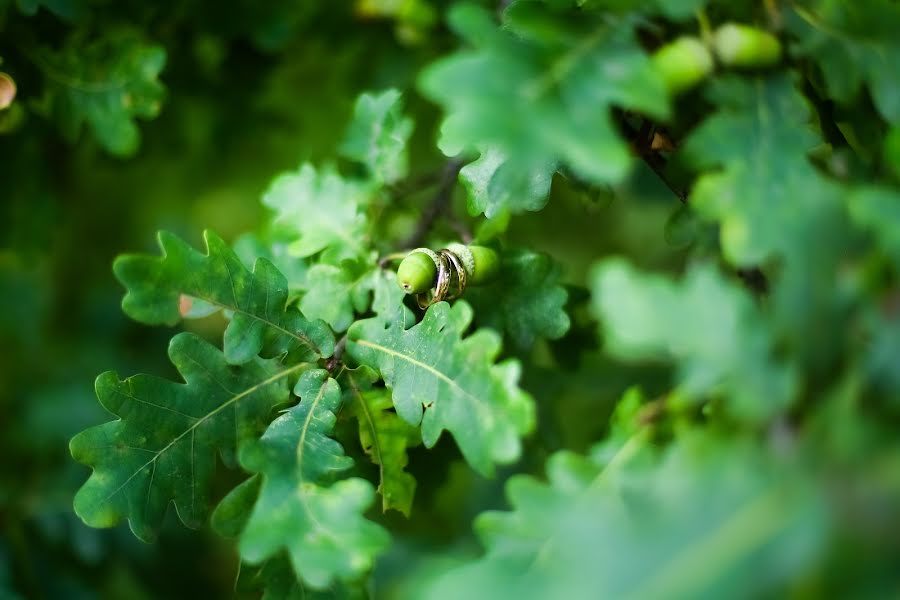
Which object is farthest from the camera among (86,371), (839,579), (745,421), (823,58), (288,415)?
(86,371)

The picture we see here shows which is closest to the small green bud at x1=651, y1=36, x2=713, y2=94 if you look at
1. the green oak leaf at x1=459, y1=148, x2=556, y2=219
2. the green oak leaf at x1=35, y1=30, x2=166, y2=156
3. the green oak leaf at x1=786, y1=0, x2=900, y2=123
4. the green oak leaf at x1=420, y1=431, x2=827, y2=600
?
the green oak leaf at x1=786, y1=0, x2=900, y2=123

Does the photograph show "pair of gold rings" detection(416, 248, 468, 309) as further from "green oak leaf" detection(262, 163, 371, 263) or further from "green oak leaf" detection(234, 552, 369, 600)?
"green oak leaf" detection(234, 552, 369, 600)

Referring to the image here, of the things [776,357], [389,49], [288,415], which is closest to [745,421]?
[776,357]

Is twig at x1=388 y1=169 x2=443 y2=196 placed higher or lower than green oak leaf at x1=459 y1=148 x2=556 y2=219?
lower

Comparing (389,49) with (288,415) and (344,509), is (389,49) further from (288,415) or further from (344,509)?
(344,509)

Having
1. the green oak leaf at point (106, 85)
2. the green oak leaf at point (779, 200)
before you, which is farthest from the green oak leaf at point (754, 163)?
the green oak leaf at point (106, 85)

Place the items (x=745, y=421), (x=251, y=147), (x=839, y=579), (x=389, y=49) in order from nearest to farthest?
(x=839, y=579) → (x=745, y=421) → (x=389, y=49) → (x=251, y=147)
